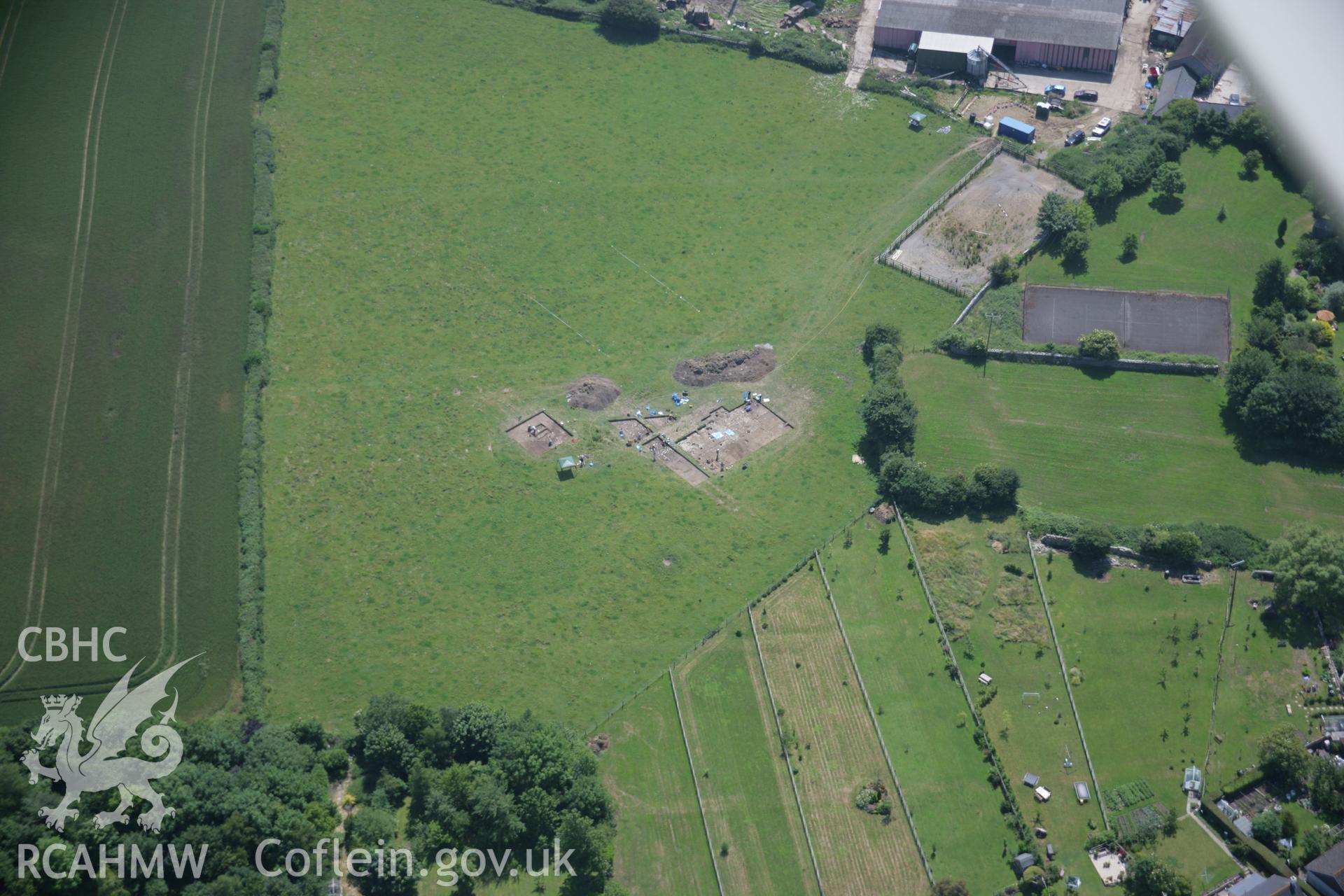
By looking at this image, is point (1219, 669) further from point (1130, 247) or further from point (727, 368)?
point (727, 368)

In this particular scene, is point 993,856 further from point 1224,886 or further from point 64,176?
point 64,176

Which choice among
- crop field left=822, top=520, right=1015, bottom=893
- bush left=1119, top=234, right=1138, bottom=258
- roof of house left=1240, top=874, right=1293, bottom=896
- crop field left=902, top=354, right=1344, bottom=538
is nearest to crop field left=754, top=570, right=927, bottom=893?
crop field left=822, top=520, right=1015, bottom=893

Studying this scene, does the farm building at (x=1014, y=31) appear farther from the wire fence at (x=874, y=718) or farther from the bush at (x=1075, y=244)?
the wire fence at (x=874, y=718)

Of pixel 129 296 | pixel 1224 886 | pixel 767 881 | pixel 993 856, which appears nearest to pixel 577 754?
pixel 767 881

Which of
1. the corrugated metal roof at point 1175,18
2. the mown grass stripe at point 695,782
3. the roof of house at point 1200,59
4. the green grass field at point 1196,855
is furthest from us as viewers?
the corrugated metal roof at point 1175,18

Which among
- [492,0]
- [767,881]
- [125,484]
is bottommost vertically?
[767,881]

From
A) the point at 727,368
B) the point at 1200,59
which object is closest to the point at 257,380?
the point at 727,368

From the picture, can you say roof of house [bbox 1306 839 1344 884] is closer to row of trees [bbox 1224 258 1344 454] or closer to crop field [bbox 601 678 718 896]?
crop field [bbox 601 678 718 896]

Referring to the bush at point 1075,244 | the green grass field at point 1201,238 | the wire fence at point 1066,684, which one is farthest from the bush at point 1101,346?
the wire fence at point 1066,684
